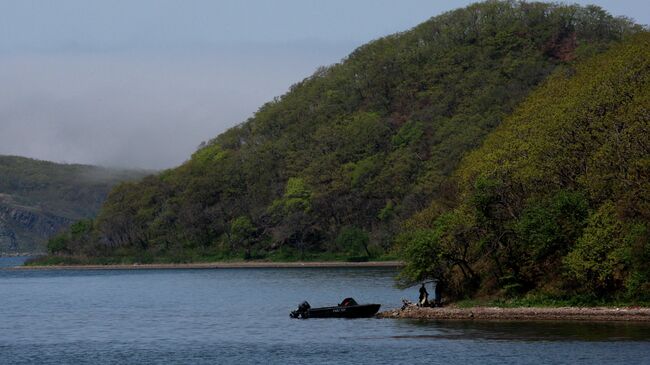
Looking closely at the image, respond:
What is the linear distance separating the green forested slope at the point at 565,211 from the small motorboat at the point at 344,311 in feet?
19.6

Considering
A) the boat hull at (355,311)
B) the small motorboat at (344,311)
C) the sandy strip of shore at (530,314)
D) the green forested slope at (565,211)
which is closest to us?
the sandy strip of shore at (530,314)

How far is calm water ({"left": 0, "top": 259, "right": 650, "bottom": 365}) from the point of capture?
6650 centimetres

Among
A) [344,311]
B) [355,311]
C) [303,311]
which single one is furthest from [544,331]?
[303,311]

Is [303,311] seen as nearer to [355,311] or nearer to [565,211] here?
[355,311]

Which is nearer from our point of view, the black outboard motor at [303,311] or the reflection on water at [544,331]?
the reflection on water at [544,331]

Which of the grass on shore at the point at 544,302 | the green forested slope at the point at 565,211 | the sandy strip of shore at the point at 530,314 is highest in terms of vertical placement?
the green forested slope at the point at 565,211

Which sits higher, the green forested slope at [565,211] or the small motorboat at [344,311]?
the green forested slope at [565,211]

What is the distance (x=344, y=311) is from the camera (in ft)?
Answer: 296

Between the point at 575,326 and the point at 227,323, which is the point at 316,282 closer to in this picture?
the point at 227,323

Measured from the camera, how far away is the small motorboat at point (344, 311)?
8962 cm

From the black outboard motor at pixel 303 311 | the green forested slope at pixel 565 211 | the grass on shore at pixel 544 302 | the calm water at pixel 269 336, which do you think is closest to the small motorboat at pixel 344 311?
the black outboard motor at pixel 303 311

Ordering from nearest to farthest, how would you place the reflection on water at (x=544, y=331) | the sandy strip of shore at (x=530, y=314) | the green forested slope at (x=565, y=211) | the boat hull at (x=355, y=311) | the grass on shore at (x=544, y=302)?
the reflection on water at (x=544, y=331) → the sandy strip of shore at (x=530, y=314) → the green forested slope at (x=565, y=211) → the grass on shore at (x=544, y=302) → the boat hull at (x=355, y=311)

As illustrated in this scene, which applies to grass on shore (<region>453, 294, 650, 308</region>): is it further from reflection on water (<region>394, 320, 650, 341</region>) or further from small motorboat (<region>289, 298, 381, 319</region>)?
small motorboat (<region>289, 298, 381, 319</region>)

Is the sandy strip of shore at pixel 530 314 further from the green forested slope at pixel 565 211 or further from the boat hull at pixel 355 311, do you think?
the boat hull at pixel 355 311
